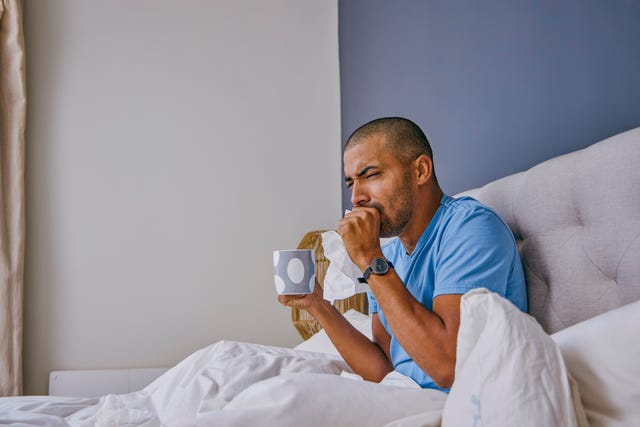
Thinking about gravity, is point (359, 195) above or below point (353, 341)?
above

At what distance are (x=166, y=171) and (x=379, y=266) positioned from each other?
1.91 metres

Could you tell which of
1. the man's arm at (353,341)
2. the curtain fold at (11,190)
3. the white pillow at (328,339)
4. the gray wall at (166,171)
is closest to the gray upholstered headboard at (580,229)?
the man's arm at (353,341)

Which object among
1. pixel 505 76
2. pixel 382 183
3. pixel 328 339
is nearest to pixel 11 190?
pixel 328 339

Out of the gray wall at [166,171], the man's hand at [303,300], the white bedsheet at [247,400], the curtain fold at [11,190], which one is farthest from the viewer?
the gray wall at [166,171]

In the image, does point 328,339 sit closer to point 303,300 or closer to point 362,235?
point 303,300

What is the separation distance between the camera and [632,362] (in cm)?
67

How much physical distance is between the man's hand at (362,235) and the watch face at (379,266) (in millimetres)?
29

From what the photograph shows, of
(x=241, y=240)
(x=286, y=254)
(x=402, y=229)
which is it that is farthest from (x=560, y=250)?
(x=241, y=240)

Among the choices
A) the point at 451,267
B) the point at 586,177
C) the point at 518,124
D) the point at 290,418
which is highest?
the point at 518,124

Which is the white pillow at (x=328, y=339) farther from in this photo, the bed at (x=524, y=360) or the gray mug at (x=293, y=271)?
the gray mug at (x=293, y=271)

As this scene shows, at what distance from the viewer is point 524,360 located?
2.22ft

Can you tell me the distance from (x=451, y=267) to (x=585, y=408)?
414mm

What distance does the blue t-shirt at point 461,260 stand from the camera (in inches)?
42.4

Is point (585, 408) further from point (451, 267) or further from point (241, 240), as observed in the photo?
point (241, 240)
